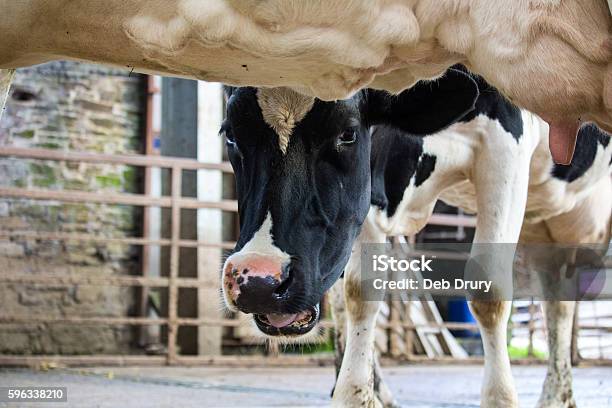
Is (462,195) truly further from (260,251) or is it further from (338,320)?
(260,251)

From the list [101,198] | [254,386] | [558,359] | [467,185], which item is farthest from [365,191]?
[101,198]

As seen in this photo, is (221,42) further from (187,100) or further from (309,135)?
(187,100)

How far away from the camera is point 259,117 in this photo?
3.04 m

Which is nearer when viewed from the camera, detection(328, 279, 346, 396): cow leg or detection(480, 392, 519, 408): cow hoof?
detection(480, 392, 519, 408): cow hoof

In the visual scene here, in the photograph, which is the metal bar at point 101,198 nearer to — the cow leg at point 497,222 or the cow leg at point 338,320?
the cow leg at point 338,320

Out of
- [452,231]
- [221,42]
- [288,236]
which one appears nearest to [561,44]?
[221,42]

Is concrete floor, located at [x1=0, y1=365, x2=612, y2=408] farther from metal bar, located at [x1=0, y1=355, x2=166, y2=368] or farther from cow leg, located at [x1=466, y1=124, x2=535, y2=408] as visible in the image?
cow leg, located at [x1=466, y1=124, x2=535, y2=408]

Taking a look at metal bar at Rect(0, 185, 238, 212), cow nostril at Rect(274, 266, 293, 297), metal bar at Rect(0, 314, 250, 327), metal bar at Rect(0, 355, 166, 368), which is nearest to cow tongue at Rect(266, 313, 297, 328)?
cow nostril at Rect(274, 266, 293, 297)

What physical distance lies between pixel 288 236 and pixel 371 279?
4.46 ft

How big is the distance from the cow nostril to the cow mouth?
15 centimetres

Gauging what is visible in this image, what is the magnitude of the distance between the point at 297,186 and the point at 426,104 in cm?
74

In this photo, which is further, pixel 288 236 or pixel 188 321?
pixel 188 321

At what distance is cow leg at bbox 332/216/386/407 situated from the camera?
12.3ft

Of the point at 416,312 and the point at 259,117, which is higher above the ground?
the point at 259,117
